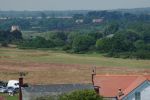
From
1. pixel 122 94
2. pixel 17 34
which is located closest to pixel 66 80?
pixel 122 94

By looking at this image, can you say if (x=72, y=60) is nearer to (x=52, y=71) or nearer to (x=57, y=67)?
(x=57, y=67)

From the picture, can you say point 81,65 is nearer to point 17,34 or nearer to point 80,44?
point 80,44

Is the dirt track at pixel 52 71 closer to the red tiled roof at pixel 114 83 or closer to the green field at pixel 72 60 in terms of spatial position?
the green field at pixel 72 60

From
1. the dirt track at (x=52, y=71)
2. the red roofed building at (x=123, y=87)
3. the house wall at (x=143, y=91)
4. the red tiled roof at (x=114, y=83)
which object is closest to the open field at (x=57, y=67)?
the dirt track at (x=52, y=71)

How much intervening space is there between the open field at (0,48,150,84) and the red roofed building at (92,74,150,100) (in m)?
14.9

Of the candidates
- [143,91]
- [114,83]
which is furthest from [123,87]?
[143,91]

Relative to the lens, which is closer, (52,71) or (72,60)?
(52,71)

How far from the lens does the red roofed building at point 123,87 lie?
33.1 m

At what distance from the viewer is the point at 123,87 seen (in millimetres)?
35781

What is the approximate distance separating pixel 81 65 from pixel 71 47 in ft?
115

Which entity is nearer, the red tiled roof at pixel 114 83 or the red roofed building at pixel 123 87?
the red roofed building at pixel 123 87

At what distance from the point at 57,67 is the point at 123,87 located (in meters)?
38.1

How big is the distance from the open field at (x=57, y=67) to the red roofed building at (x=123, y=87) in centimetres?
1491

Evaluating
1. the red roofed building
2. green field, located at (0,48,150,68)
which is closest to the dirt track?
green field, located at (0,48,150,68)
